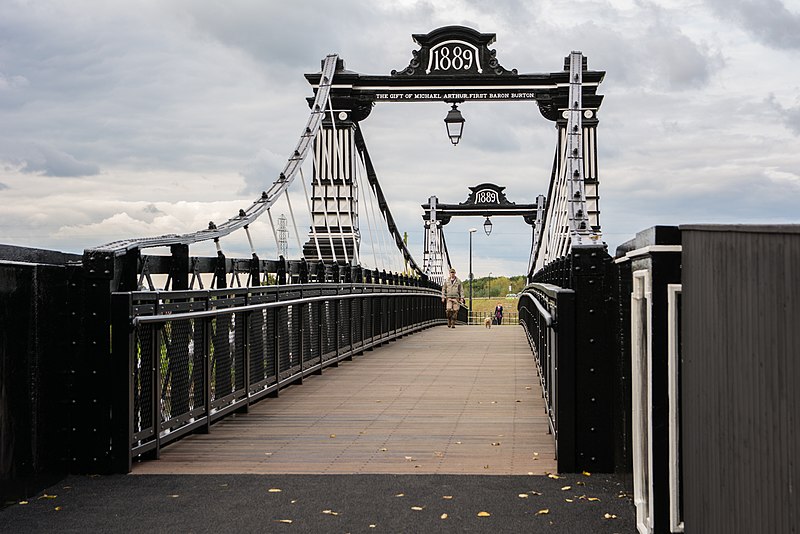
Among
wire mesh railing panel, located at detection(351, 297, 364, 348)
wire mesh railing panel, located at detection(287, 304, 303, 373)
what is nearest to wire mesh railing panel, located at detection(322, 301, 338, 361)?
wire mesh railing panel, located at detection(287, 304, 303, 373)

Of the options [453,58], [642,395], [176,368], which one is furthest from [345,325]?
[453,58]

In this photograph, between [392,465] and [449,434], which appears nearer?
[392,465]

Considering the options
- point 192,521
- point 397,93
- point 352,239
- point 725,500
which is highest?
point 397,93

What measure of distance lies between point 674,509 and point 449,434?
12.7ft

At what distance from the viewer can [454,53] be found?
86.3 feet

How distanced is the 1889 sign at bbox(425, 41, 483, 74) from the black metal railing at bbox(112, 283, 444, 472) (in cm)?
1368

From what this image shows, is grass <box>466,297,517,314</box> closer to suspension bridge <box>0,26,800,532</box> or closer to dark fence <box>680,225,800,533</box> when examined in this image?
suspension bridge <box>0,26,800,532</box>

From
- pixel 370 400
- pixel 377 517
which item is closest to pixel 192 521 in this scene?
pixel 377 517

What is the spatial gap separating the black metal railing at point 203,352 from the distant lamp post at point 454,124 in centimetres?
936

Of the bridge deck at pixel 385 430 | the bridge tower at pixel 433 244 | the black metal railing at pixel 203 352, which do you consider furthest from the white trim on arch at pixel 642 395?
the bridge tower at pixel 433 244

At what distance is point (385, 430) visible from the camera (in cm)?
805

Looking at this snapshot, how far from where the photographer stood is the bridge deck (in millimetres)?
6609

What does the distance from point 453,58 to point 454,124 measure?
458 cm

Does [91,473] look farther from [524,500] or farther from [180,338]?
[524,500]
